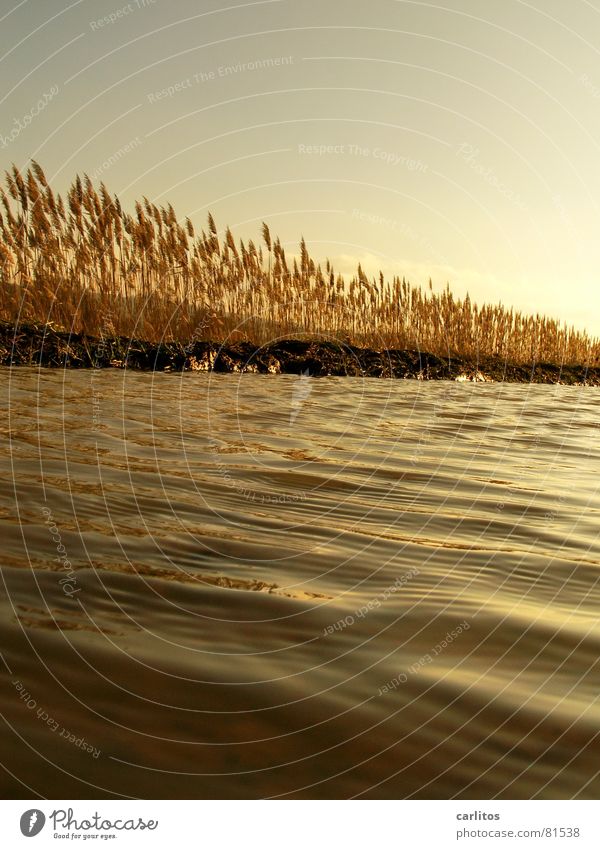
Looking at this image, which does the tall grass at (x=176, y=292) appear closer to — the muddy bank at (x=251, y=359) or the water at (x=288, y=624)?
the muddy bank at (x=251, y=359)

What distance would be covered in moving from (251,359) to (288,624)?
1203cm

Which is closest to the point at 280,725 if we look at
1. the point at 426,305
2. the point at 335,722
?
the point at 335,722

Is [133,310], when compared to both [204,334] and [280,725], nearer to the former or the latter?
[204,334]

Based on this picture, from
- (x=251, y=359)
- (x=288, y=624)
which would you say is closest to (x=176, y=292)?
(x=251, y=359)

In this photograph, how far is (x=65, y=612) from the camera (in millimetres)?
2354

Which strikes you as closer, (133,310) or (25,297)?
Answer: (25,297)

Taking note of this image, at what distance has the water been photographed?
1708 millimetres

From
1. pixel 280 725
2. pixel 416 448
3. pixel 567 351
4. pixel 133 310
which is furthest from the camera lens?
pixel 567 351

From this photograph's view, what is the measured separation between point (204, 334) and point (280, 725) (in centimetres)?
1286
